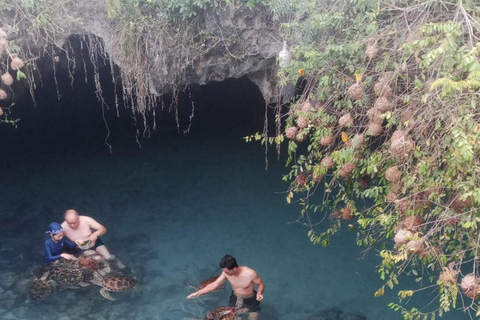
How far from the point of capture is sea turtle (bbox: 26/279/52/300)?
605 centimetres

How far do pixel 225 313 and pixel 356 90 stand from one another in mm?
2764

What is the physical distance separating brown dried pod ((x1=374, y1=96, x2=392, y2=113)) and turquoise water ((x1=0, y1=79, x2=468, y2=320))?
116 inches

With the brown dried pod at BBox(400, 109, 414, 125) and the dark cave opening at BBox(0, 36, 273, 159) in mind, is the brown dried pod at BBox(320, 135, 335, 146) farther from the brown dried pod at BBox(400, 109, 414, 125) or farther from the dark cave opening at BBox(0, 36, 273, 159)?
the dark cave opening at BBox(0, 36, 273, 159)

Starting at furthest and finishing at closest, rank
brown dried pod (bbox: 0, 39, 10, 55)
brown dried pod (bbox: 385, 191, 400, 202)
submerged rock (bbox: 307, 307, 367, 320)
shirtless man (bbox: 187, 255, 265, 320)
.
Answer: submerged rock (bbox: 307, 307, 367, 320)
shirtless man (bbox: 187, 255, 265, 320)
brown dried pod (bbox: 0, 39, 10, 55)
brown dried pod (bbox: 385, 191, 400, 202)

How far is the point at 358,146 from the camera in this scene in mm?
4141

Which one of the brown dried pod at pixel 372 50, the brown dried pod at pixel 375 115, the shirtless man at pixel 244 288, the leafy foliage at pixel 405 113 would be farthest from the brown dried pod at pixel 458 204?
the shirtless man at pixel 244 288

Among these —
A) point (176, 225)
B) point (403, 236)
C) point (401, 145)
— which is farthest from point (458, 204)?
point (176, 225)

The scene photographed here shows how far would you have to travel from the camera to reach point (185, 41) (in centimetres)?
566

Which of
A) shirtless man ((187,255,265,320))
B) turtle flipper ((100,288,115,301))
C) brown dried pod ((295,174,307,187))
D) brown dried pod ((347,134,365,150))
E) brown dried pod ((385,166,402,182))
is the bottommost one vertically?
turtle flipper ((100,288,115,301))

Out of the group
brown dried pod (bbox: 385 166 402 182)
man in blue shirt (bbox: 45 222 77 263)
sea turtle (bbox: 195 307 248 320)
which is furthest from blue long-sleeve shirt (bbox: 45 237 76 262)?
brown dried pod (bbox: 385 166 402 182)

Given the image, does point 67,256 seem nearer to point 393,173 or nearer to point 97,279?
point 97,279

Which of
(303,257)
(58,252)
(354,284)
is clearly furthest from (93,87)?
(354,284)

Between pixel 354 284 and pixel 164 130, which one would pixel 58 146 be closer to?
pixel 164 130

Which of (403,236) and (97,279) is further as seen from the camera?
(97,279)
